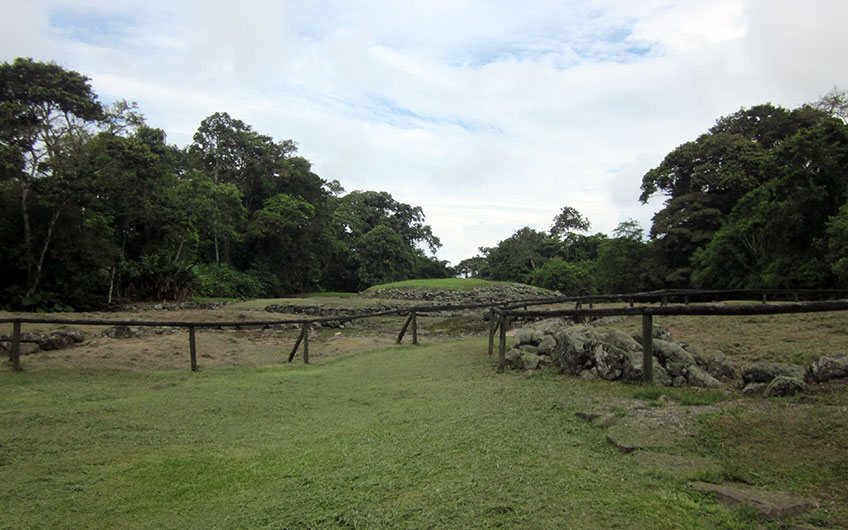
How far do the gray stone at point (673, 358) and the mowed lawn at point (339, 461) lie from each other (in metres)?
0.71

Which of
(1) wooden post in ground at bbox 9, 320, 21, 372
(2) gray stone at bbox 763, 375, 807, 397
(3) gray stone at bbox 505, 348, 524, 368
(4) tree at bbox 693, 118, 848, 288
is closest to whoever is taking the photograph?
(2) gray stone at bbox 763, 375, 807, 397

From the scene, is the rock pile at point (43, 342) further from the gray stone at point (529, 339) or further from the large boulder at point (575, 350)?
the large boulder at point (575, 350)

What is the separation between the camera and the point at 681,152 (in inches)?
1314

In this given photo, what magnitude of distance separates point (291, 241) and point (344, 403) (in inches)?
1646

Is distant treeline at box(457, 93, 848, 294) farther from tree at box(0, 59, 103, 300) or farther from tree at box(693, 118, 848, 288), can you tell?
tree at box(0, 59, 103, 300)

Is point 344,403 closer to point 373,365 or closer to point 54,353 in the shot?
point 373,365

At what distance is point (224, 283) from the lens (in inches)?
1483

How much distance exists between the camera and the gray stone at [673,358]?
235 inches

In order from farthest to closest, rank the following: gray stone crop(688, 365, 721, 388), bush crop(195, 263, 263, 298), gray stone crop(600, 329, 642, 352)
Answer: bush crop(195, 263, 263, 298)
gray stone crop(600, 329, 642, 352)
gray stone crop(688, 365, 721, 388)

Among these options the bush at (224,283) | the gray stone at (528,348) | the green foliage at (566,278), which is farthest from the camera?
the green foliage at (566,278)

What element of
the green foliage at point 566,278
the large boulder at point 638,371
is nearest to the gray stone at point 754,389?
the large boulder at point 638,371

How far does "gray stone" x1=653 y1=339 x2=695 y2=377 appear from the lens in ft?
19.5

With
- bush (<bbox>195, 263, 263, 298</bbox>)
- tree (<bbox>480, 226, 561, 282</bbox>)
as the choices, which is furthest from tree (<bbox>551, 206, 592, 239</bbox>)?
bush (<bbox>195, 263, 263, 298</bbox>)

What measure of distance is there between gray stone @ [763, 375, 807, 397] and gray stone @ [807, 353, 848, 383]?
1.36 ft
